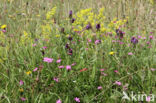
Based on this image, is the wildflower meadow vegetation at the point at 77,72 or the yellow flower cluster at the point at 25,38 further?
the yellow flower cluster at the point at 25,38

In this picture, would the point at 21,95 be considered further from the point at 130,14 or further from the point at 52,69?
the point at 130,14

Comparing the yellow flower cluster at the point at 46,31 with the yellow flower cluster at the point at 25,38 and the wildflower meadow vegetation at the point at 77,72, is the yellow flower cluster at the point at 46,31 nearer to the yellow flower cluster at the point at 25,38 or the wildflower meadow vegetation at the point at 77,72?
the wildflower meadow vegetation at the point at 77,72

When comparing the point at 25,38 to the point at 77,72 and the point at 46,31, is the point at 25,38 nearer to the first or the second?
the point at 46,31

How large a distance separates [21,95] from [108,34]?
116 centimetres

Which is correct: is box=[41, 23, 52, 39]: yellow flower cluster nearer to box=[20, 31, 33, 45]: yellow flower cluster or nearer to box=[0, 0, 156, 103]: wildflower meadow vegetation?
box=[0, 0, 156, 103]: wildflower meadow vegetation

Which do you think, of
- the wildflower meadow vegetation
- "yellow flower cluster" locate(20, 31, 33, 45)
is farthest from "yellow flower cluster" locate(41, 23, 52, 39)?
"yellow flower cluster" locate(20, 31, 33, 45)

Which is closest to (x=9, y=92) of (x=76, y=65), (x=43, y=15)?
(x=76, y=65)

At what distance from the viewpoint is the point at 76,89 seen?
131cm

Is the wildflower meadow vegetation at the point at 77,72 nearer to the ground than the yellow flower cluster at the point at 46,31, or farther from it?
nearer to the ground

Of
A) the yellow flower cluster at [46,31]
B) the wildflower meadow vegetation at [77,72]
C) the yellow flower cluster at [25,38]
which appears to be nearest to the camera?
the wildflower meadow vegetation at [77,72]

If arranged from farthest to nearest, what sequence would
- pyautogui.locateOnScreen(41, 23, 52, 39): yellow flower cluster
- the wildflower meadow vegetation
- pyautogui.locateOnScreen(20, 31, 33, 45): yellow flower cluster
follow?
pyautogui.locateOnScreen(41, 23, 52, 39): yellow flower cluster
pyautogui.locateOnScreen(20, 31, 33, 45): yellow flower cluster
the wildflower meadow vegetation

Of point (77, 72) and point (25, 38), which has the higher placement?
point (25, 38)

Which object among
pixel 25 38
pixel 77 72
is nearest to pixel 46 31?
pixel 25 38

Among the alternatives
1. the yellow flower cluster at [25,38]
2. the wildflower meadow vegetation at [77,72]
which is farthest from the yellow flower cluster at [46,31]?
the yellow flower cluster at [25,38]
